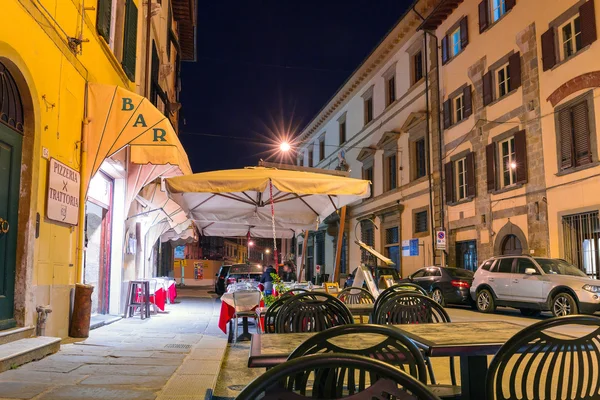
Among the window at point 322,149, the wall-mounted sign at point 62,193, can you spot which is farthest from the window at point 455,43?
the wall-mounted sign at point 62,193

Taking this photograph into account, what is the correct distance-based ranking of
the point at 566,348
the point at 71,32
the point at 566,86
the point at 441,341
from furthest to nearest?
1. the point at 566,86
2. the point at 71,32
3. the point at 441,341
4. the point at 566,348

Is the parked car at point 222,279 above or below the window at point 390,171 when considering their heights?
below

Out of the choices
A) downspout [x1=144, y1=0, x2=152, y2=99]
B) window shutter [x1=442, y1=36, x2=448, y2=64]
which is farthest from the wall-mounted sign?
window shutter [x1=442, y1=36, x2=448, y2=64]

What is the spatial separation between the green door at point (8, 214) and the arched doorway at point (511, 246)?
16113mm

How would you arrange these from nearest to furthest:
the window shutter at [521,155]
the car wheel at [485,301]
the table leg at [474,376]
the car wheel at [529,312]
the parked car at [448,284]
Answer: the table leg at [474,376], the car wheel at [529,312], the car wheel at [485,301], the parked car at [448,284], the window shutter at [521,155]

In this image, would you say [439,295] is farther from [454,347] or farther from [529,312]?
[454,347]

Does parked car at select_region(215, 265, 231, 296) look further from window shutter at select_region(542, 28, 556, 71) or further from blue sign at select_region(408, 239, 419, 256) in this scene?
window shutter at select_region(542, 28, 556, 71)

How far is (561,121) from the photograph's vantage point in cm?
1623

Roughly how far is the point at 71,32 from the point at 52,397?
549cm

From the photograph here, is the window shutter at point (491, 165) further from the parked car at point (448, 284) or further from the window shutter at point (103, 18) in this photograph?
the window shutter at point (103, 18)

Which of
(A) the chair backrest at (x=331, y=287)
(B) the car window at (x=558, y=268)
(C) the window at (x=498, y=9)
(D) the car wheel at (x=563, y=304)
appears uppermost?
(C) the window at (x=498, y=9)

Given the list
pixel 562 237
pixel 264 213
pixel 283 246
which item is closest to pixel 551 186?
pixel 562 237

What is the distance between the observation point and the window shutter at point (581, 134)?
1520 centimetres

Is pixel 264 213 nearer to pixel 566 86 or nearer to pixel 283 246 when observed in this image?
pixel 566 86
